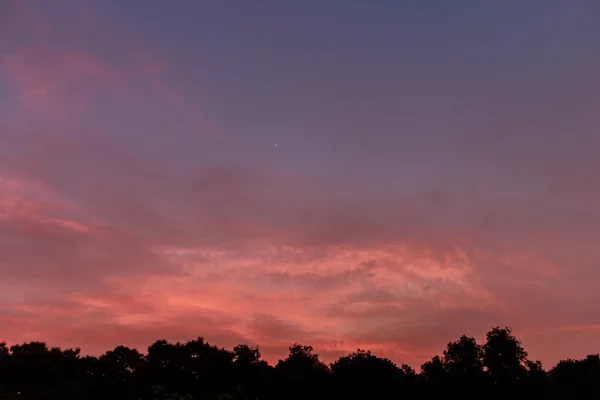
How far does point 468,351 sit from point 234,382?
43.9 m

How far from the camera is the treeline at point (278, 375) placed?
296 feet

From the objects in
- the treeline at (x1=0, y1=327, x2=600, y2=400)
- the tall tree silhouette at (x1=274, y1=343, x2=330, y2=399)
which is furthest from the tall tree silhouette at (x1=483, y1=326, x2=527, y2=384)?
the tall tree silhouette at (x1=274, y1=343, x2=330, y2=399)

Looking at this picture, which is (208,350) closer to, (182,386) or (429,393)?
(182,386)

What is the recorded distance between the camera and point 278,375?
334 feet

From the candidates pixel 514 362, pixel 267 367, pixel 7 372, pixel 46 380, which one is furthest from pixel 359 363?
pixel 7 372

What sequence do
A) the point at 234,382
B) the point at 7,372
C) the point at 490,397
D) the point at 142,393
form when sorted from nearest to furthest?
the point at 490,397 < the point at 142,393 < the point at 234,382 < the point at 7,372

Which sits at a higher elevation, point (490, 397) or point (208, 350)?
point (208, 350)

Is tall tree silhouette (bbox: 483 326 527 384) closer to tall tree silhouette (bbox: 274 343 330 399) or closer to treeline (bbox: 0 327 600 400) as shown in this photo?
treeline (bbox: 0 327 600 400)

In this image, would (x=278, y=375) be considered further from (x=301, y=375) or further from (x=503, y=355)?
(x=503, y=355)

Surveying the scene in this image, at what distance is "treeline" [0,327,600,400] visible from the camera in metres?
90.2

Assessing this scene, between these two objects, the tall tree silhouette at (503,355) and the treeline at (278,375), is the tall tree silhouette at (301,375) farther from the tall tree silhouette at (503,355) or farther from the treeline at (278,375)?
the tall tree silhouette at (503,355)

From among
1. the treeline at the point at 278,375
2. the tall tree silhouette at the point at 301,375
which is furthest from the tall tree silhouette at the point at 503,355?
the tall tree silhouette at the point at 301,375

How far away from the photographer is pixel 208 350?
109m

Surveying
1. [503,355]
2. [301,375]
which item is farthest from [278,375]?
[503,355]
